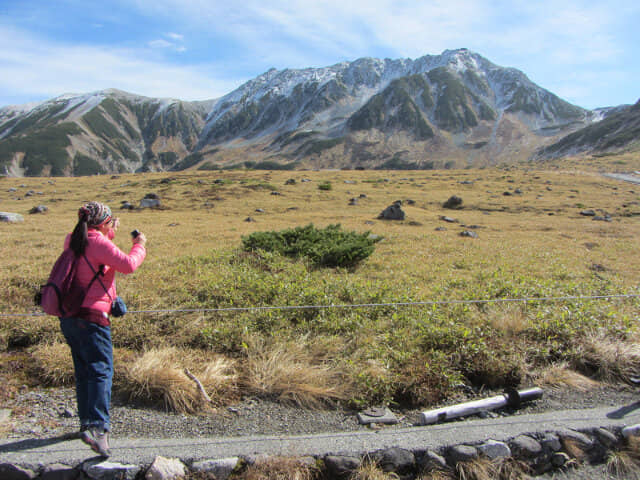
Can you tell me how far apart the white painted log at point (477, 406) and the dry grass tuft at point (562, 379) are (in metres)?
0.69

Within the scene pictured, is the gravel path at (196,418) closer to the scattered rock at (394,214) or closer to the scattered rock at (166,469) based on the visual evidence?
the scattered rock at (166,469)

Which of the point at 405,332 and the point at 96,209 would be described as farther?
the point at 405,332

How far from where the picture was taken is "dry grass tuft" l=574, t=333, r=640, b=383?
6270 millimetres

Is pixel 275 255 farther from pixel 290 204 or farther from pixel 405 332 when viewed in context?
pixel 290 204

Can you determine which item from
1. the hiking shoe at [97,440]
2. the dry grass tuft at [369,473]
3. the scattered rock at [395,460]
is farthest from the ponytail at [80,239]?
the scattered rock at [395,460]

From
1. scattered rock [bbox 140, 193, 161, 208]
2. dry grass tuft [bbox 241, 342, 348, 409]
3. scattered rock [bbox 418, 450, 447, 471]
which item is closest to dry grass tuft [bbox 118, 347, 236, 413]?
dry grass tuft [bbox 241, 342, 348, 409]

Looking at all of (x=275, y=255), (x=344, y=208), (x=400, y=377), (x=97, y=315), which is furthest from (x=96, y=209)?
(x=344, y=208)

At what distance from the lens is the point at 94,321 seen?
423 cm

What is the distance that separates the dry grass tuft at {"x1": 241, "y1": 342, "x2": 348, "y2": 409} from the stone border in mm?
1225

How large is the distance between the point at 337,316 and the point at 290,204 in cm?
2385

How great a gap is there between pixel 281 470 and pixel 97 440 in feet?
6.92

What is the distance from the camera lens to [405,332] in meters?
7.00

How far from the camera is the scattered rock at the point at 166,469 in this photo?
12.8 ft

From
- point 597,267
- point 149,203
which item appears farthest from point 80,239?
point 149,203
